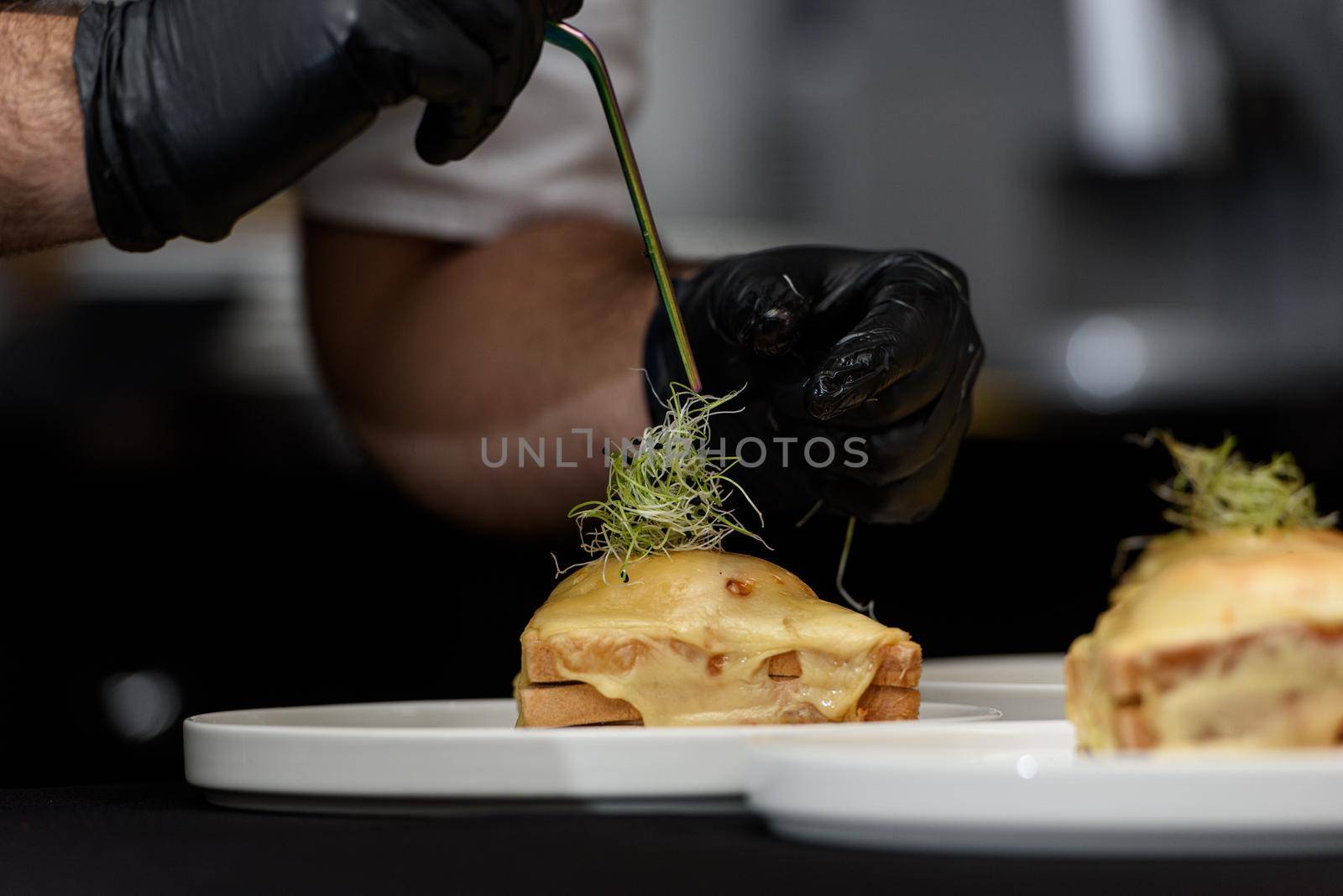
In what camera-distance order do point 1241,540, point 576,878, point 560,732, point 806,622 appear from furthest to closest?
point 1241,540 < point 806,622 < point 560,732 < point 576,878

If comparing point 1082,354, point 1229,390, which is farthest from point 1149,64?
point 1229,390

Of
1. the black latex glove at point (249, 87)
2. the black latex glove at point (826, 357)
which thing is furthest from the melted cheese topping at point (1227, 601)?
the black latex glove at point (249, 87)

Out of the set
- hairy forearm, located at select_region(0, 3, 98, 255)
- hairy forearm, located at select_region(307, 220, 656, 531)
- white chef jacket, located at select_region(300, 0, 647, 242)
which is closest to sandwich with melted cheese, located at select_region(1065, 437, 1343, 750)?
hairy forearm, located at select_region(0, 3, 98, 255)

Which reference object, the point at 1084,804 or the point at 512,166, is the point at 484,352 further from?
the point at 1084,804

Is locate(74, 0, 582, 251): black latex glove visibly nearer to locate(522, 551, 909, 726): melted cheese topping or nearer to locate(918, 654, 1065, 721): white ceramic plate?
locate(522, 551, 909, 726): melted cheese topping

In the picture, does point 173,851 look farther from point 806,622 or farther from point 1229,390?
point 1229,390

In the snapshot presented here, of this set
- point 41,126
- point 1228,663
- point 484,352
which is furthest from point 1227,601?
point 484,352

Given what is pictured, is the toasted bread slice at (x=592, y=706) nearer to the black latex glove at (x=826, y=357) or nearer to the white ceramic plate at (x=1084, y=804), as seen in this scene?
the black latex glove at (x=826, y=357)
